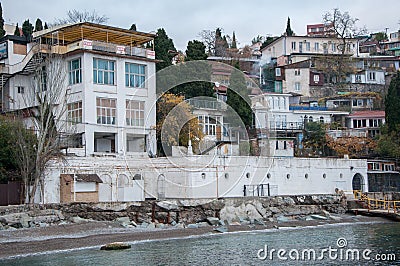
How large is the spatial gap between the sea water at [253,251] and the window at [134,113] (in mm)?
17180

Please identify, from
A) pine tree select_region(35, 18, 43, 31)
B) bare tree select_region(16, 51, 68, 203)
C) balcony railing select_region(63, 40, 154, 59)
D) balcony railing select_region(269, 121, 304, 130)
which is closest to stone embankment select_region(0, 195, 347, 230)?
bare tree select_region(16, 51, 68, 203)

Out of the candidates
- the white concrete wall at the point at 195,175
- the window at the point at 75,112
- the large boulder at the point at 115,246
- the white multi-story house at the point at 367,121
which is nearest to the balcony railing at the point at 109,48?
the window at the point at 75,112

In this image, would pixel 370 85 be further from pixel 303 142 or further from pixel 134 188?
pixel 134 188

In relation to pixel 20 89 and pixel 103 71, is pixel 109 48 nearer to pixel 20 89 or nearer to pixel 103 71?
pixel 103 71

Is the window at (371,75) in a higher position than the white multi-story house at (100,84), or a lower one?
higher

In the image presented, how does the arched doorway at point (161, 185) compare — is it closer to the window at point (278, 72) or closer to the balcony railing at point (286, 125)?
the balcony railing at point (286, 125)

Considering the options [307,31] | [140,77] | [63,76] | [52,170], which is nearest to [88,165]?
[52,170]

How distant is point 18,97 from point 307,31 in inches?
3207

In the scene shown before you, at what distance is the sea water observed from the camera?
21891mm

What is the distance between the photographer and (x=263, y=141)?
164 ft

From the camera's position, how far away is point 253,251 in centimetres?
2441

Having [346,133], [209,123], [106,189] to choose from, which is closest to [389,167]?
[346,133]

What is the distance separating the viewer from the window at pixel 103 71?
43.7 metres

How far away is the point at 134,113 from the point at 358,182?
19.1m
